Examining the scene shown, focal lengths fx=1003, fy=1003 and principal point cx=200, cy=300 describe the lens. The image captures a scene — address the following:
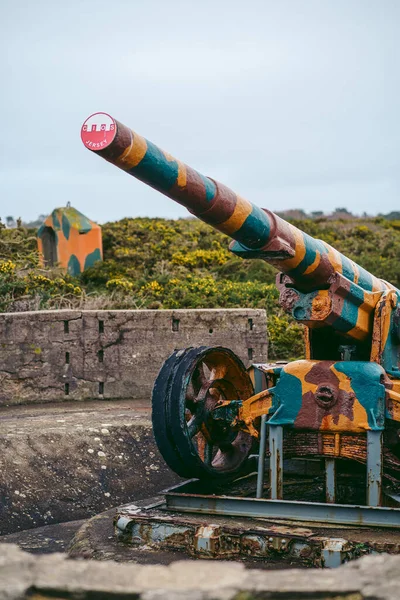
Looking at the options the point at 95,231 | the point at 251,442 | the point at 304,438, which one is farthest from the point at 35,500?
the point at 95,231

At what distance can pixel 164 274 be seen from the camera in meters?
14.9

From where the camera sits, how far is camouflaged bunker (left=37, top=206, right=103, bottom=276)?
661 inches

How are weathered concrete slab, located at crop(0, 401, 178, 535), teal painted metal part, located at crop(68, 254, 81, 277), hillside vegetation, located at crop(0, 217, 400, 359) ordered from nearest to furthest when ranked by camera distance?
weathered concrete slab, located at crop(0, 401, 178, 535), hillside vegetation, located at crop(0, 217, 400, 359), teal painted metal part, located at crop(68, 254, 81, 277)

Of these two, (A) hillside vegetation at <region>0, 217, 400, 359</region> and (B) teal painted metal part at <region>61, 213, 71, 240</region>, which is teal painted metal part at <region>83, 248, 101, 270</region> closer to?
(A) hillside vegetation at <region>0, 217, 400, 359</region>

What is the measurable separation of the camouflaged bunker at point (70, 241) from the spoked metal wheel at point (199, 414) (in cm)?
894

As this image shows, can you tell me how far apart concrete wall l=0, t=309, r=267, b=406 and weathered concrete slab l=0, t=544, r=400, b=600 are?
7174 mm

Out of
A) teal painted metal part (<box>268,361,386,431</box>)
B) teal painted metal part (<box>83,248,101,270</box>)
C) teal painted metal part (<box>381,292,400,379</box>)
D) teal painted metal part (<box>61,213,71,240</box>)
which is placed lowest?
teal painted metal part (<box>268,361,386,431</box>)

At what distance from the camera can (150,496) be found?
8.41 m

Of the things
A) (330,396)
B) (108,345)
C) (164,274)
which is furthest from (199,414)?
(164,274)

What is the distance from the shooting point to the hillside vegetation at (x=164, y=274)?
12.6m

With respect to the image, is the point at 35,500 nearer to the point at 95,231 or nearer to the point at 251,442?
the point at 251,442

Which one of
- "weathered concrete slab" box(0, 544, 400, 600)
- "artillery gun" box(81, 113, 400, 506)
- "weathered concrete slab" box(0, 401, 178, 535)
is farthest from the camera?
"weathered concrete slab" box(0, 401, 178, 535)

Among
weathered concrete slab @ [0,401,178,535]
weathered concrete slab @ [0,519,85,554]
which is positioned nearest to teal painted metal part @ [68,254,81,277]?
weathered concrete slab @ [0,401,178,535]

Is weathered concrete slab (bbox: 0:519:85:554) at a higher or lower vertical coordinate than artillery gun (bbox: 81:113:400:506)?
lower
